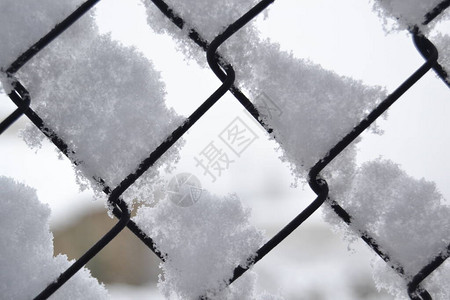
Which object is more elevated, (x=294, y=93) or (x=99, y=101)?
(x=99, y=101)

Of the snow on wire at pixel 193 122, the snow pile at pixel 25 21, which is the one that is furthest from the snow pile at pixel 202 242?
the snow pile at pixel 25 21

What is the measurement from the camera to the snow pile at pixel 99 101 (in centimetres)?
70

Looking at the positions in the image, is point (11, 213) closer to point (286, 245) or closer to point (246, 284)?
point (246, 284)

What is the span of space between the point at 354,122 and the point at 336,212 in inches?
5.2


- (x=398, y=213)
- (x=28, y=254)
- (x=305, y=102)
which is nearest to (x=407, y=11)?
(x=305, y=102)

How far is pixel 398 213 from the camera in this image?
2.40ft

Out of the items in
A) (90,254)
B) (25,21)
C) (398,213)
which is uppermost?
(25,21)

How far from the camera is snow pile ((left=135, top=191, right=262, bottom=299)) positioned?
0.70 m

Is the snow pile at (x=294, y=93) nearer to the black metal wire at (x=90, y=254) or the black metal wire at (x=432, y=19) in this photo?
the black metal wire at (x=432, y=19)

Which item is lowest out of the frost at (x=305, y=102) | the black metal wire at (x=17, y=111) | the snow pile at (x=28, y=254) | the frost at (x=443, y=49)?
the frost at (x=443, y=49)

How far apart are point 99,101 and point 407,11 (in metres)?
0.44

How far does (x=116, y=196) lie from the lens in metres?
0.68

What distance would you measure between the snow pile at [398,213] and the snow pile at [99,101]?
0.29m

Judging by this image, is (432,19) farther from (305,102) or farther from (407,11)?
(305,102)
